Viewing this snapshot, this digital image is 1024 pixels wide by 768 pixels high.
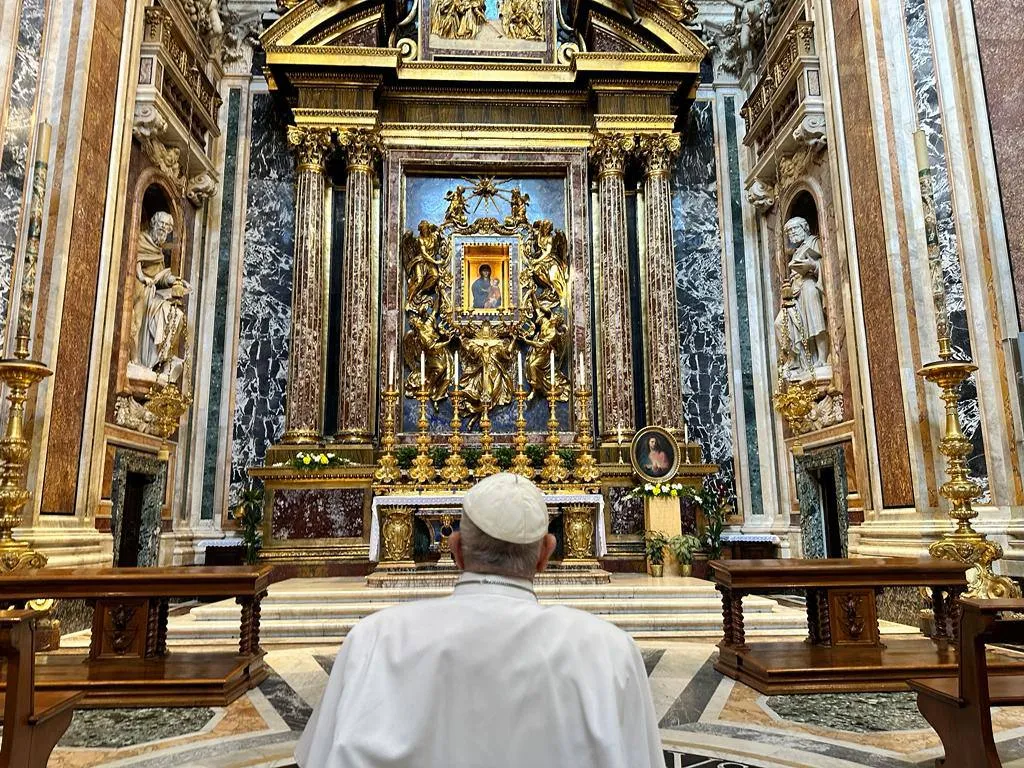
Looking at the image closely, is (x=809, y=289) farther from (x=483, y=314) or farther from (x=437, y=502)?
(x=437, y=502)

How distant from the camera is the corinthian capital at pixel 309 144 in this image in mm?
11359

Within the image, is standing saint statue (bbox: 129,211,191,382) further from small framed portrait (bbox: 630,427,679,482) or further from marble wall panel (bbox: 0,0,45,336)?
small framed portrait (bbox: 630,427,679,482)

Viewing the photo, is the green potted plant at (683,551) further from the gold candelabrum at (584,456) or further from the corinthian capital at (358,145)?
the corinthian capital at (358,145)

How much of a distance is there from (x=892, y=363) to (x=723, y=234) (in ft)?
17.1

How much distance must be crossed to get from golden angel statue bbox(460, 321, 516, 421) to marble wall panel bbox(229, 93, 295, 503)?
263 cm

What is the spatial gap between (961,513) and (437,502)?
4.88m

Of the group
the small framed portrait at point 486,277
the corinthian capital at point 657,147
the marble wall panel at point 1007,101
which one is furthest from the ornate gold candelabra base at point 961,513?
the small framed portrait at point 486,277

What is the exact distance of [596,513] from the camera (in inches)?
339

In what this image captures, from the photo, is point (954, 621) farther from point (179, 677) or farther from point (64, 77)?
point (64, 77)

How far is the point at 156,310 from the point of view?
32.5 feet

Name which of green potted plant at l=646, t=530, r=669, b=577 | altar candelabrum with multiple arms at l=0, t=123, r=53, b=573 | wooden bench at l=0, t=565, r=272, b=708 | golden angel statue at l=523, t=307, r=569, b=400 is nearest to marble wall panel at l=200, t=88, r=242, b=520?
golden angel statue at l=523, t=307, r=569, b=400

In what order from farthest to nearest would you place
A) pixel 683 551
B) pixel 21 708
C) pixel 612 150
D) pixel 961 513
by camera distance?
pixel 612 150, pixel 683 551, pixel 961 513, pixel 21 708

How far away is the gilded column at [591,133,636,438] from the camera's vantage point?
36.7 ft

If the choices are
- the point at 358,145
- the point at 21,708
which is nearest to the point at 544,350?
the point at 358,145
